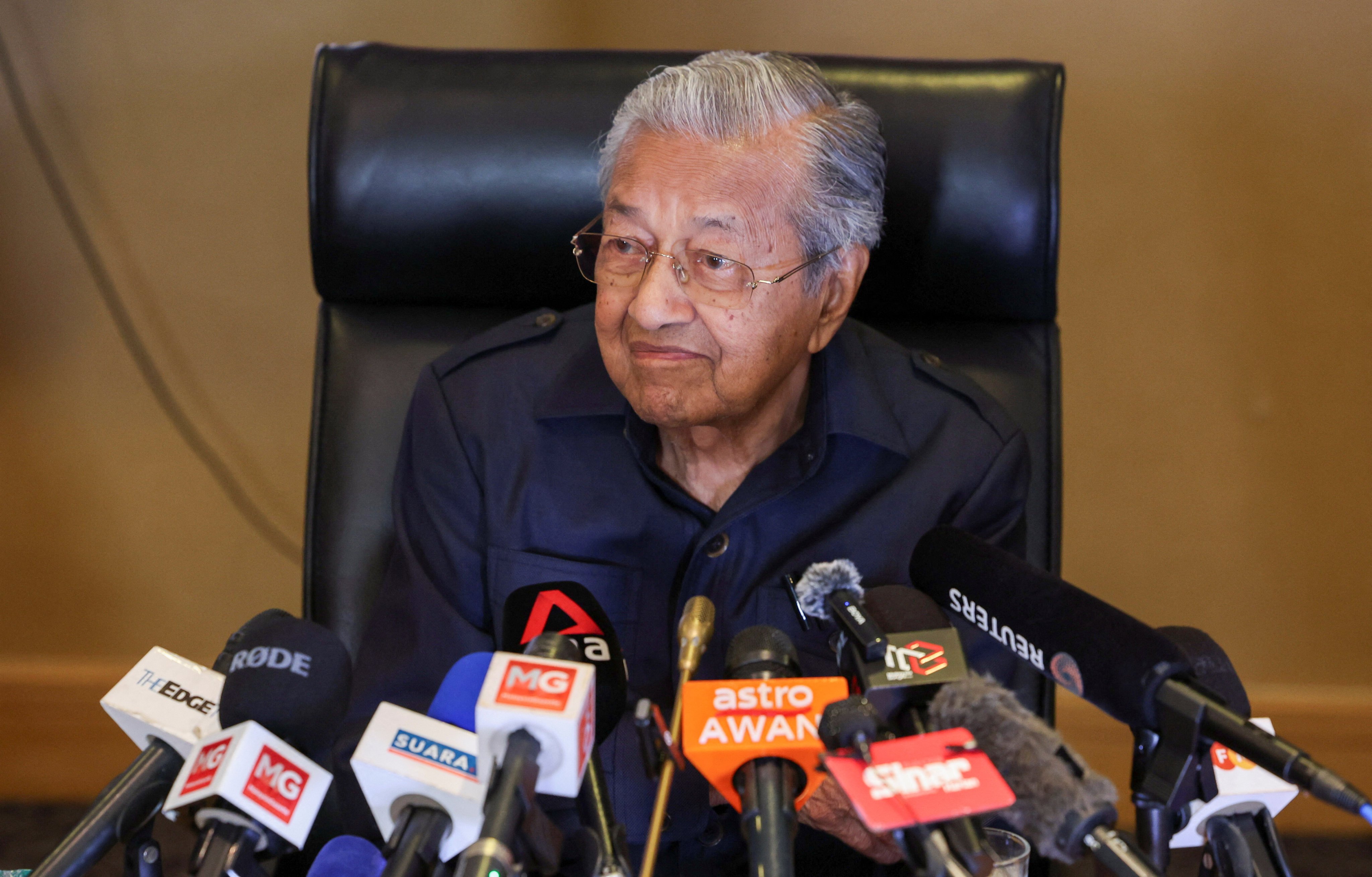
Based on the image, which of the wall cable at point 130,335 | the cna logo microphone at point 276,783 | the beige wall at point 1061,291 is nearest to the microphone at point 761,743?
the cna logo microphone at point 276,783

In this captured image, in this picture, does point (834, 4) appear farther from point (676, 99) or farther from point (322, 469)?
point (322, 469)

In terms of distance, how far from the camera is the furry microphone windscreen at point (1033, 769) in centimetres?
58

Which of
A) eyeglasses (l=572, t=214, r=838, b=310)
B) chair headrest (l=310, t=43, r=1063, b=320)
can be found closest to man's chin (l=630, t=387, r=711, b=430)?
eyeglasses (l=572, t=214, r=838, b=310)

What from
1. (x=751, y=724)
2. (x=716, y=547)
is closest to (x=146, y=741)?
(x=751, y=724)

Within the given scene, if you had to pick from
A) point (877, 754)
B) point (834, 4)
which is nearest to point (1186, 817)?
point (877, 754)

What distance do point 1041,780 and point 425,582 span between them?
0.81m

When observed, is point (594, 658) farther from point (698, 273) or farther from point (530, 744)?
point (698, 273)

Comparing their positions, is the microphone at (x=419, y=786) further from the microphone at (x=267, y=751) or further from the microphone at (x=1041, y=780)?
the microphone at (x=1041, y=780)

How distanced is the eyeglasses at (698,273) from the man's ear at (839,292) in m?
0.08

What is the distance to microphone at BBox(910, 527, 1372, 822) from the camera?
57 cm

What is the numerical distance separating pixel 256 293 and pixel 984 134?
147 cm

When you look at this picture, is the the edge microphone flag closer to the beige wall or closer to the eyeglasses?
the eyeglasses

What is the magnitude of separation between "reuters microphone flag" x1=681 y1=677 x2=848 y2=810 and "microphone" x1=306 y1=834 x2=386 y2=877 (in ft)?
0.97

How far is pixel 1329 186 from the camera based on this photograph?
6.46 feet
